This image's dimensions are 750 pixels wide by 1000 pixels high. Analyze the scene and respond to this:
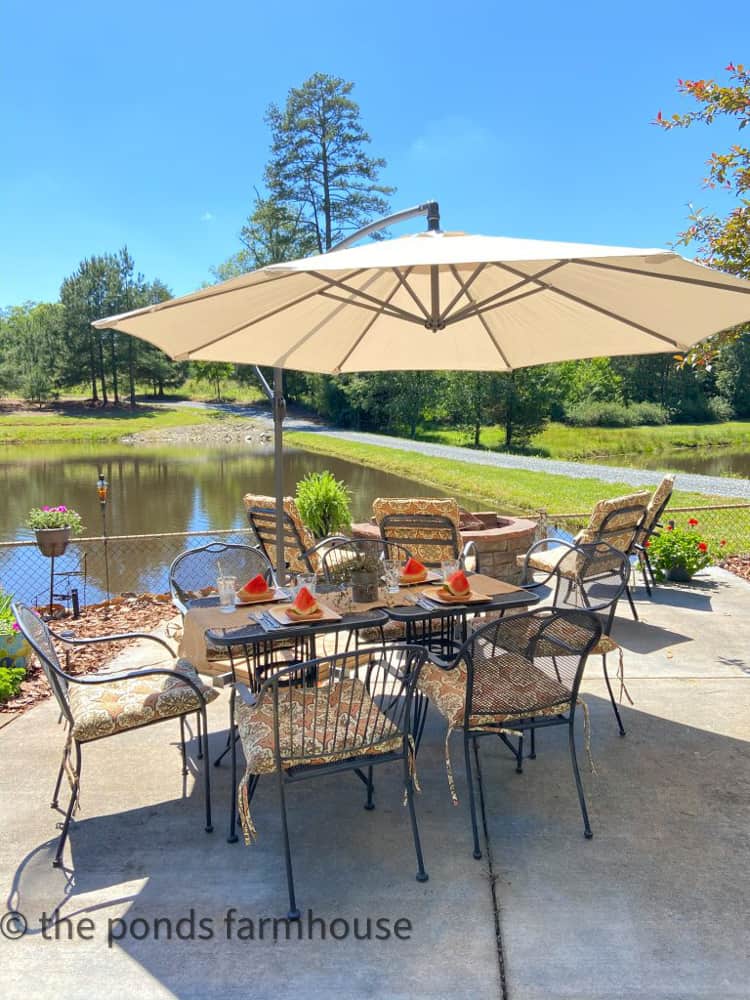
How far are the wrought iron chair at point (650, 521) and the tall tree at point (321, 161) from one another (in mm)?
31499

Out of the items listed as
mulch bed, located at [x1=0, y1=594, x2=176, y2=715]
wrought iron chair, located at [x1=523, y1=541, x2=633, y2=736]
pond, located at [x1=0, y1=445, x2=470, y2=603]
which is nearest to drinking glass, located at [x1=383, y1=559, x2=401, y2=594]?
wrought iron chair, located at [x1=523, y1=541, x2=633, y2=736]

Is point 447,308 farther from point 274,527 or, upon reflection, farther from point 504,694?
point 274,527

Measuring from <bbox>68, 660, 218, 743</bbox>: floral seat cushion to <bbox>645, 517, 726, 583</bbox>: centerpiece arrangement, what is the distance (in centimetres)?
459

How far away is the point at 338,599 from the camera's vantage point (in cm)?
335

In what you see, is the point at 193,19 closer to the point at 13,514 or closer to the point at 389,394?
the point at 13,514

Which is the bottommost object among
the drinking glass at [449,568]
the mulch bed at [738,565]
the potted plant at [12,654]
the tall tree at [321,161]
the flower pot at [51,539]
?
the mulch bed at [738,565]

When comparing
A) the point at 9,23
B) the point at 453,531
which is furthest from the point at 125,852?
the point at 9,23

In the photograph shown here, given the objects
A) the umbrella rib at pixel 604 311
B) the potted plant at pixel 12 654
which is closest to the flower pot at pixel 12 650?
the potted plant at pixel 12 654

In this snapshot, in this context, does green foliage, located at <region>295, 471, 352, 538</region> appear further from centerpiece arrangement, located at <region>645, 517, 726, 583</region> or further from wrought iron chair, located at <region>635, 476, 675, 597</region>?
centerpiece arrangement, located at <region>645, 517, 726, 583</region>

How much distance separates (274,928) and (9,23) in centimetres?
1443

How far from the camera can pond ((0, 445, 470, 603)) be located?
943 cm

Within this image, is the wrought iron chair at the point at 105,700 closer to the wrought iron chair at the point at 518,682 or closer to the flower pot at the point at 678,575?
the wrought iron chair at the point at 518,682

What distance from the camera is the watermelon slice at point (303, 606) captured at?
294 cm

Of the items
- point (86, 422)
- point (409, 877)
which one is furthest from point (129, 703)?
point (86, 422)
